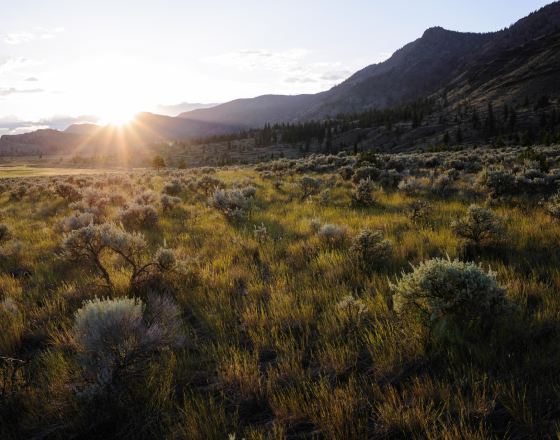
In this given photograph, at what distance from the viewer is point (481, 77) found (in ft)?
572

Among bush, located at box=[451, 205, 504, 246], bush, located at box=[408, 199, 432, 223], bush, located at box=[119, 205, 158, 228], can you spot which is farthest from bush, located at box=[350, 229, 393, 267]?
bush, located at box=[119, 205, 158, 228]

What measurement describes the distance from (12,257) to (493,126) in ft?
310

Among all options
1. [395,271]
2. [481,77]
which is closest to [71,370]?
[395,271]

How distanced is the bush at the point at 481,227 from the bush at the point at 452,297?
2.62 m

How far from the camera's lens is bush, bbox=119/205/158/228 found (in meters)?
10.4

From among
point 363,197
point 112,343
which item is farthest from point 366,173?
point 112,343

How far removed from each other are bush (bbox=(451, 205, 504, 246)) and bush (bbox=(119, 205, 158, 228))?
8.36 m

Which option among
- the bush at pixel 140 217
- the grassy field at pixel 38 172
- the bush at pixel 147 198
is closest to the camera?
the bush at pixel 140 217

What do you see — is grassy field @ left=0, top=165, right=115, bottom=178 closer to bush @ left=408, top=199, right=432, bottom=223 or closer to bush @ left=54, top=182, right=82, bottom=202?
bush @ left=54, top=182, right=82, bottom=202

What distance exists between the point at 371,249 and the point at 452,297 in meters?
2.22

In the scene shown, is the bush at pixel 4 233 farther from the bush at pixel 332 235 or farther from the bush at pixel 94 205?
the bush at pixel 332 235

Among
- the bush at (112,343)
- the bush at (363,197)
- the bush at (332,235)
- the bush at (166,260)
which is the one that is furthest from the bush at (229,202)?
the bush at (112,343)

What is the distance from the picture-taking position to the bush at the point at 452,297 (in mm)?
3514

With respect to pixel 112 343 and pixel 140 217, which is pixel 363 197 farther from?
pixel 112 343
